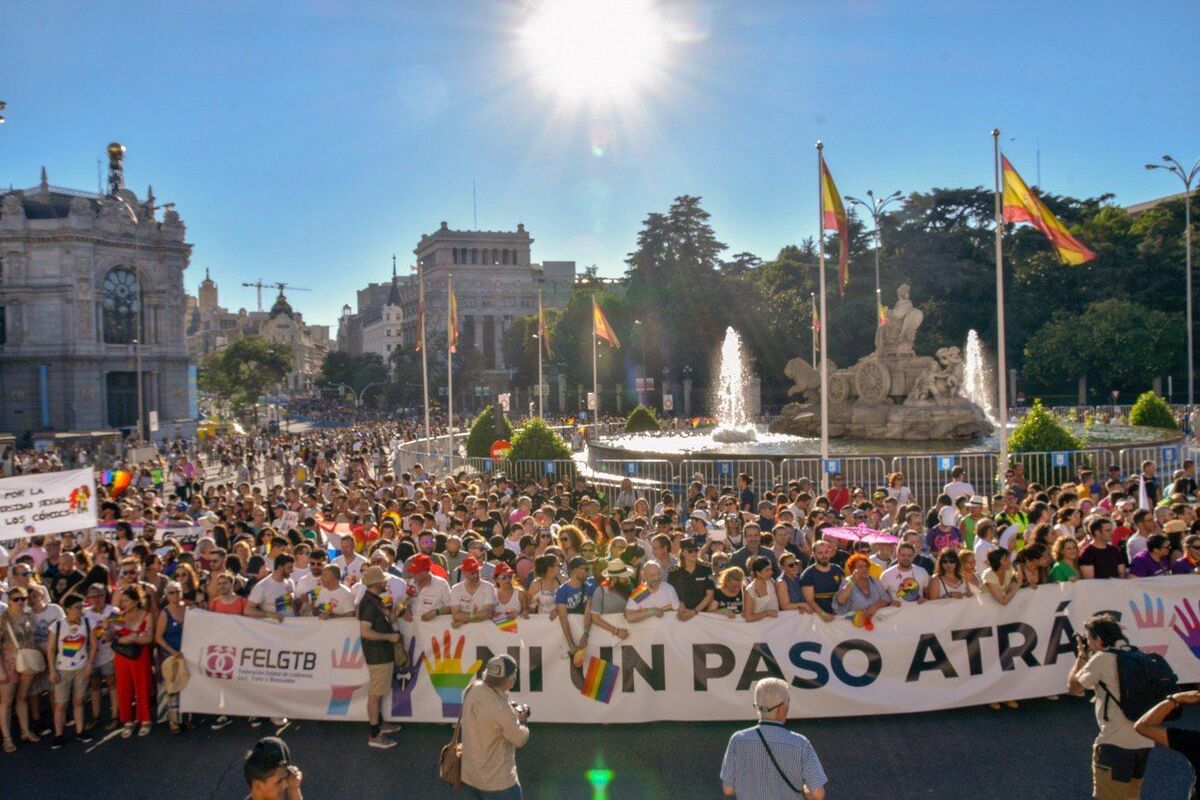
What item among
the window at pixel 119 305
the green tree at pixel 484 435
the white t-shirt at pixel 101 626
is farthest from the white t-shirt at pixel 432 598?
the window at pixel 119 305

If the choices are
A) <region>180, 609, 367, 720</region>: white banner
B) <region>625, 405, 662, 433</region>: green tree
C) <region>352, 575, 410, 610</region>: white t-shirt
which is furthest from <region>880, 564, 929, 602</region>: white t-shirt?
<region>625, 405, 662, 433</region>: green tree

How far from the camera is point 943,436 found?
2450 cm

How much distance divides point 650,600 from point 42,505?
24.9ft

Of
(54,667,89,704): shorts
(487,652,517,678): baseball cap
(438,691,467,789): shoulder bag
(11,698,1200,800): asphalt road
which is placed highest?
(487,652,517,678): baseball cap

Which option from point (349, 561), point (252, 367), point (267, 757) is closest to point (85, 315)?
point (252, 367)

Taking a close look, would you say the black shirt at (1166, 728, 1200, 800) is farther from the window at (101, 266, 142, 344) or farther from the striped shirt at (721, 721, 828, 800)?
the window at (101, 266, 142, 344)

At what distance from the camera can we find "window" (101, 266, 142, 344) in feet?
220

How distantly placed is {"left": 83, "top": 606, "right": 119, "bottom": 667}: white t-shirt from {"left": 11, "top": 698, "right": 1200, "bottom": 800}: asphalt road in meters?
0.70

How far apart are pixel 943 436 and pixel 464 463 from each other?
12.0 metres

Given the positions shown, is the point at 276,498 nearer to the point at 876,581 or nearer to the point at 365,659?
the point at 365,659

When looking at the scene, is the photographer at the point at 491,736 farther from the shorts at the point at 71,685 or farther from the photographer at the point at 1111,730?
the shorts at the point at 71,685

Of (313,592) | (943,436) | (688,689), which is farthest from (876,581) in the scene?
(943,436)

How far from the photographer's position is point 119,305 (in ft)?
222

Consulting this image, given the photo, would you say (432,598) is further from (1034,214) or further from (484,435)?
(484,435)
